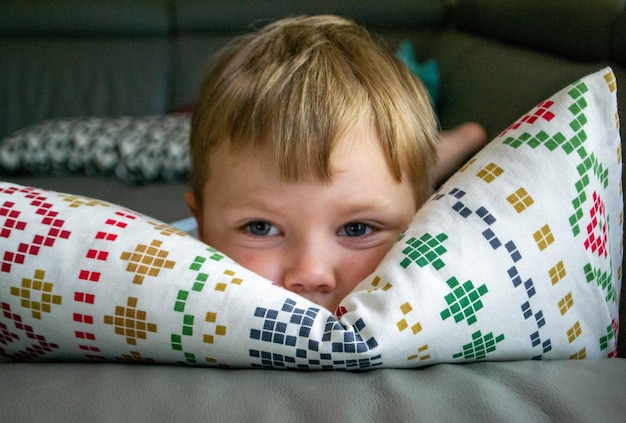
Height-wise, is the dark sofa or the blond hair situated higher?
the blond hair

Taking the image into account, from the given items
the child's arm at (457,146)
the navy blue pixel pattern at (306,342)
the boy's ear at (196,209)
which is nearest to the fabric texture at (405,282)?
the navy blue pixel pattern at (306,342)

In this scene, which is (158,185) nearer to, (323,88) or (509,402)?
(323,88)

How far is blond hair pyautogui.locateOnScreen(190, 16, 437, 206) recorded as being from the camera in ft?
2.56

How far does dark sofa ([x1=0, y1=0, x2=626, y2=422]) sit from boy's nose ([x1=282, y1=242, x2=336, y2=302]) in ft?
0.72

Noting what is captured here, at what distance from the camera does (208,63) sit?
1603 mm

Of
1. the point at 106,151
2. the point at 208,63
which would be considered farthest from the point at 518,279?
the point at 106,151

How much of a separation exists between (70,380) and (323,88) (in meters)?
0.46

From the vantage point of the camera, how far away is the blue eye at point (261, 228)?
820 mm

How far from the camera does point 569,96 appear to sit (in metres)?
0.63

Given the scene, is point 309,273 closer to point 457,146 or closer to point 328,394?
point 328,394

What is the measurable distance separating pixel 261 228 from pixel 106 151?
141 cm

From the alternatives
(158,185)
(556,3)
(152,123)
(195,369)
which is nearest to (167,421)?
(195,369)

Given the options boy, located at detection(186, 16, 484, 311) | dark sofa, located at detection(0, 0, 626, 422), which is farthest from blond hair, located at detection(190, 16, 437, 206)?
dark sofa, located at detection(0, 0, 626, 422)

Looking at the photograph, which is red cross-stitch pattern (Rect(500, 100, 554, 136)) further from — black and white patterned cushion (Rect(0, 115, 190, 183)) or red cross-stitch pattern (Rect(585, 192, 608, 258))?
black and white patterned cushion (Rect(0, 115, 190, 183))
